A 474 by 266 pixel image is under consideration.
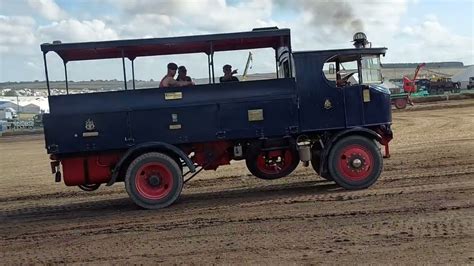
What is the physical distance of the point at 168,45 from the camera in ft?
31.3

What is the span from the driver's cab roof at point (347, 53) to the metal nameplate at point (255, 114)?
1210 mm

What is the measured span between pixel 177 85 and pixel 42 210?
3.31 m

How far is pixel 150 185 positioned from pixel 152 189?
0.27 feet

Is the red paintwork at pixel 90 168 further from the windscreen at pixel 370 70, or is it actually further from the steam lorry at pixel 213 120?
the windscreen at pixel 370 70

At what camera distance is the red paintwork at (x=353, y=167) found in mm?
10133

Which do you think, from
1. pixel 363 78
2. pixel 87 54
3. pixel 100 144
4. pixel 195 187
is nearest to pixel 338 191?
pixel 363 78

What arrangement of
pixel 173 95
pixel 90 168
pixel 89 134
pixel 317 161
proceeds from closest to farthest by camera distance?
pixel 89 134 → pixel 173 95 → pixel 90 168 → pixel 317 161

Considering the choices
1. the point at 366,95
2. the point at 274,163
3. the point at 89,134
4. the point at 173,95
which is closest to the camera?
the point at 89,134

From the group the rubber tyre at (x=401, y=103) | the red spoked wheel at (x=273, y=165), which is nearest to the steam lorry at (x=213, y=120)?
the red spoked wheel at (x=273, y=165)

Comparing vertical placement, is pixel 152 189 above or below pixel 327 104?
below

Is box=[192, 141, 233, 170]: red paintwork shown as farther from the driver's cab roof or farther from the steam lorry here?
the driver's cab roof

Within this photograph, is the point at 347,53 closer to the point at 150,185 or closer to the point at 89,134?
the point at 150,185

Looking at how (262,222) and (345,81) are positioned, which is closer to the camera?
(262,222)

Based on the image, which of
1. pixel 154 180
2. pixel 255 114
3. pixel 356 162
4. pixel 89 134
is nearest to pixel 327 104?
pixel 356 162
